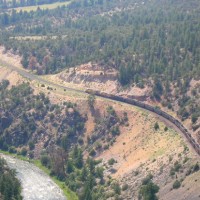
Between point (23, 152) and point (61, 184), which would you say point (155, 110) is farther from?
point (23, 152)

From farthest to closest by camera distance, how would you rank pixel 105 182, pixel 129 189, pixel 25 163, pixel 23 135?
1. pixel 23 135
2. pixel 25 163
3. pixel 105 182
4. pixel 129 189

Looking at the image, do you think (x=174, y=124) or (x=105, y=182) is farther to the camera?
(x=174, y=124)

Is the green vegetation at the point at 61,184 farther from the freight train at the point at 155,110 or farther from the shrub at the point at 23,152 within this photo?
the freight train at the point at 155,110

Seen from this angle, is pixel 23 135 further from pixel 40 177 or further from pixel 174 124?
pixel 174 124

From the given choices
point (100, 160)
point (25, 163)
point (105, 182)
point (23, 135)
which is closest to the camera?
point (105, 182)

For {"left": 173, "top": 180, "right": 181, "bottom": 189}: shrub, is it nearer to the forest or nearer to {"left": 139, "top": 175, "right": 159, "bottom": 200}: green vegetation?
{"left": 139, "top": 175, "right": 159, "bottom": 200}: green vegetation

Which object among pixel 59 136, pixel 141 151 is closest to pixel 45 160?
pixel 59 136

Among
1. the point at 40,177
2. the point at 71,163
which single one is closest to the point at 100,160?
the point at 71,163

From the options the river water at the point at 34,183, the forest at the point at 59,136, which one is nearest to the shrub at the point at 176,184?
the forest at the point at 59,136
